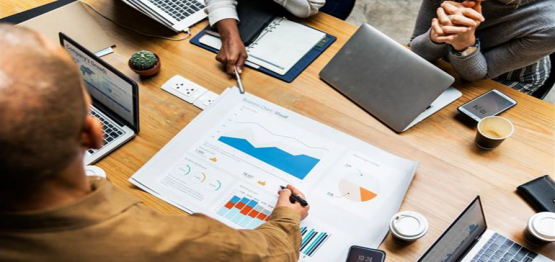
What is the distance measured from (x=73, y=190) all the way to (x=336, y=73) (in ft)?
2.61

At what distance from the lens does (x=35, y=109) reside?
1.71ft

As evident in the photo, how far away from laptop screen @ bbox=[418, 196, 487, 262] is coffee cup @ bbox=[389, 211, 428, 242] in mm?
73

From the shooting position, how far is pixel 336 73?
1251 mm

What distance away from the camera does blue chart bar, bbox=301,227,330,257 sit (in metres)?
0.93

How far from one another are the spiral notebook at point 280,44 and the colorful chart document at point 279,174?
173mm

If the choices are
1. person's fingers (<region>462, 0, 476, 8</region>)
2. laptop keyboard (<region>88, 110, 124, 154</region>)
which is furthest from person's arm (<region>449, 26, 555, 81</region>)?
laptop keyboard (<region>88, 110, 124, 154</region>)

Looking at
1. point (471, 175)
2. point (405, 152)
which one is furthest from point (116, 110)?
point (471, 175)

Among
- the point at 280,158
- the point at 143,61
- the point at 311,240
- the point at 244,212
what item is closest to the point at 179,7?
the point at 143,61

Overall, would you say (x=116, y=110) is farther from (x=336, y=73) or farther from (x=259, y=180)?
(x=336, y=73)

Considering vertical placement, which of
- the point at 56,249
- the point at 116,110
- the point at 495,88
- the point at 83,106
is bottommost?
the point at 116,110

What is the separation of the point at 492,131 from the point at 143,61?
0.88m

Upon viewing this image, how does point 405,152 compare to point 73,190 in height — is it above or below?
below

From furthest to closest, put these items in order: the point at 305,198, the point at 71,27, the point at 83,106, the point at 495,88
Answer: the point at 71,27 < the point at 495,88 < the point at 305,198 < the point at 83,106

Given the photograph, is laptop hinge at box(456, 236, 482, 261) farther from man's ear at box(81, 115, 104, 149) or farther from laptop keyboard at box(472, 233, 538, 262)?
man's ear at box(81, 115, 104, 149)
